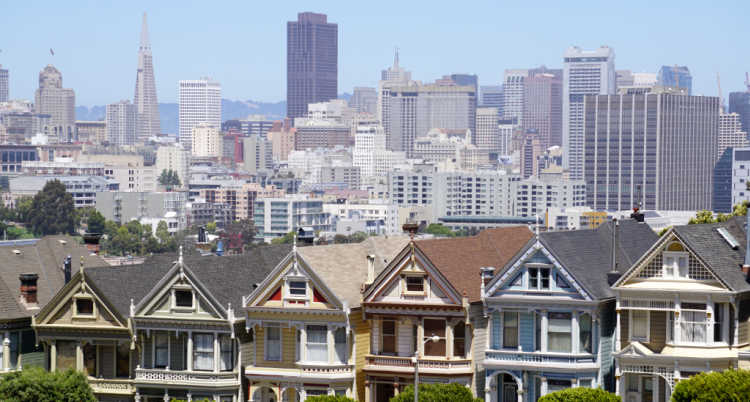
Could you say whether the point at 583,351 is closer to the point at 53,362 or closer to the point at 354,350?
the point at 354,350

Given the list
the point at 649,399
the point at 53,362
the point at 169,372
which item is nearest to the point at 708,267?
the point at 649,399

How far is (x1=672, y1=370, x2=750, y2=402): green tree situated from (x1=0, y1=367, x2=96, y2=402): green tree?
20610mm

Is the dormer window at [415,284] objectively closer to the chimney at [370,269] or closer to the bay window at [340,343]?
the chimney at [370,269]

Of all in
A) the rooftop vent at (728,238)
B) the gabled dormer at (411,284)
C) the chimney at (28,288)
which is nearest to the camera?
the rooftop vent at (728,238)

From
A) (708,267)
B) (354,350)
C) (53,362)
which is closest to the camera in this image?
(708,267)

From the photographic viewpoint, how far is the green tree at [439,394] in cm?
5522

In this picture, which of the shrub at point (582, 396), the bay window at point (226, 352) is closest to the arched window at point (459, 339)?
the shrub at point (582, 396)

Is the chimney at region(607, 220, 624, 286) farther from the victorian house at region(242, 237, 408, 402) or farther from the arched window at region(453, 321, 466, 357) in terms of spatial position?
the victorian house at region(242, 237, 408, 402)

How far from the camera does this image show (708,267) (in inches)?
2115

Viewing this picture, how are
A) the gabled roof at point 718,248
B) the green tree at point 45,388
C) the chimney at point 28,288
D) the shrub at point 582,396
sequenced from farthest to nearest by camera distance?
the chimney at point 28,288 < the green tree at point 45,388 < the gabled roof at point 718,248 < the shrub at point 582,396

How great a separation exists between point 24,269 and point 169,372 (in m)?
8.63

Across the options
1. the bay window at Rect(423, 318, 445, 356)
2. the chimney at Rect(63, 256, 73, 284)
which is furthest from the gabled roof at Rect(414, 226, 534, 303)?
the chimney at Rect(63, 256, 73, 284)

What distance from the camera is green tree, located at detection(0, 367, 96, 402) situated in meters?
60.2

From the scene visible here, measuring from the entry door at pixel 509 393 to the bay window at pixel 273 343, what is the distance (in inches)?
302
